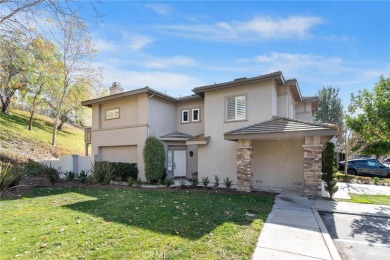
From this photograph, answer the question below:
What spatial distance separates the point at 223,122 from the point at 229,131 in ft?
3.30

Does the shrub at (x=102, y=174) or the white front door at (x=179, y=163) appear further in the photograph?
Result: the white front door at (x=179, y=163)

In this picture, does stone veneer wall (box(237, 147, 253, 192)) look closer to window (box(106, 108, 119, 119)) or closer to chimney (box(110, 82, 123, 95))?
window (box(106, 108, 119, 119))

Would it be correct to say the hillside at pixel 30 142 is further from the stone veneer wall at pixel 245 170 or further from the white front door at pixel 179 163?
the stone veneer wall at pixel 245 170

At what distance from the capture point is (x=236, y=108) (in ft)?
42.0

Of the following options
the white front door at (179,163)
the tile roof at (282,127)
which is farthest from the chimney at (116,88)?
the tile roof at (282,127)

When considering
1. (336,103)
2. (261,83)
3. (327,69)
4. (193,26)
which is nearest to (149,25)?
(193,26)

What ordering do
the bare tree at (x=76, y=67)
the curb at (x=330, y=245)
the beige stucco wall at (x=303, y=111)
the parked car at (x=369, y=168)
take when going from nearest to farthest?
1. the curb at (x=330, y=245)
2. the beige stucco wall at (x=303, y=111)
3. the parked car at (x=369, y=168)
4. the bare tree at (x=76, y=67)

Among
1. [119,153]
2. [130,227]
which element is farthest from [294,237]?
[119,153]

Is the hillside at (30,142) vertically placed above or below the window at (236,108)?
below

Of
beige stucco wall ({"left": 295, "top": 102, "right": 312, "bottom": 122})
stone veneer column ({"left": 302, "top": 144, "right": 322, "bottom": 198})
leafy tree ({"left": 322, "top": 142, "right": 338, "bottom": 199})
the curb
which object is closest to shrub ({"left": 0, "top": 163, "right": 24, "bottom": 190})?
the curb

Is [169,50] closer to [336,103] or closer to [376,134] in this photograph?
[376,134]

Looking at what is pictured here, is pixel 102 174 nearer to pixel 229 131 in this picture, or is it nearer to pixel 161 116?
pixel 161 116

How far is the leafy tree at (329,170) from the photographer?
9703 millimetres

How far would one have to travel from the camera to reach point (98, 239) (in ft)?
15.4
